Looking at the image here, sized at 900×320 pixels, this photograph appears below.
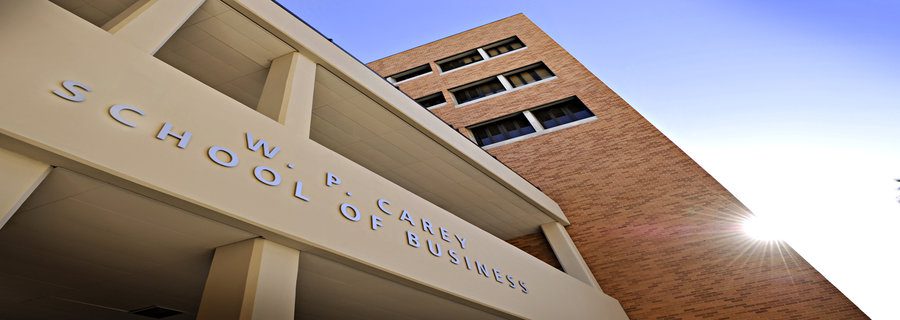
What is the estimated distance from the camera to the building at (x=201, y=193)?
2.94 meters

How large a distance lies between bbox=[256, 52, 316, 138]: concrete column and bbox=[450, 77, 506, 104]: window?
39.9ft

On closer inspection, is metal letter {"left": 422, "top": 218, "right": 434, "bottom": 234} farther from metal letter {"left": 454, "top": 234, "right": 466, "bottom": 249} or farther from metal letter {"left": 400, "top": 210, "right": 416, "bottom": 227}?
metal letter {"left": 454, "top": 234, "right": 466, "bottom": 249}

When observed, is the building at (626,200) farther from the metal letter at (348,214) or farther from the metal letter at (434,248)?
the metal letter at (348,214)

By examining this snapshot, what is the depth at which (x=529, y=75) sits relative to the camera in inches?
728

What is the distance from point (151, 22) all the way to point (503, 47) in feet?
60.3

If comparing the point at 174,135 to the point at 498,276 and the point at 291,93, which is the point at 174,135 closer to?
the point at 291,93

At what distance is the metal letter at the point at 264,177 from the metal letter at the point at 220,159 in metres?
0.19

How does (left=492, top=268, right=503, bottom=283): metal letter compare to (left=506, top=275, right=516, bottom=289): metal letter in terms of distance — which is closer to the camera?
(left=492, top=268, right=503, bottom=283): metal letter

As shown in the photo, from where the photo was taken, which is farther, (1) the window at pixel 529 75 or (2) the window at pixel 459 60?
(2) the window at pixel 459 60

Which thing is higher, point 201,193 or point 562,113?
point 562,113

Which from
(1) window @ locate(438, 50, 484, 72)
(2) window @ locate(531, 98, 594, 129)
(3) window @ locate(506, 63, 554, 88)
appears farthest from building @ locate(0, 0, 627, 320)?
(1) window @ locate(438, 50, 484, 72)

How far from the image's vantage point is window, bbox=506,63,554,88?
18.1m

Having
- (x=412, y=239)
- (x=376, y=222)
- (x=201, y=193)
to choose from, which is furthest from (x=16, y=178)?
(x=412, y=239)

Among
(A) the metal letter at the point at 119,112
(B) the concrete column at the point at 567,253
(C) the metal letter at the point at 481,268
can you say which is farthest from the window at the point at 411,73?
(A) the metal letter at the point at 119,112
